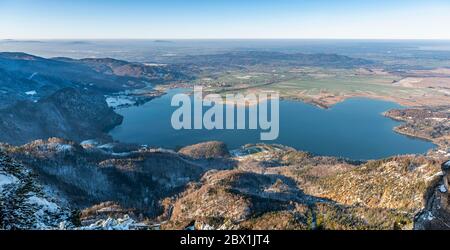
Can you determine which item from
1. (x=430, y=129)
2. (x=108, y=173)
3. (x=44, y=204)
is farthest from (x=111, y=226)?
(x=430, y=129)

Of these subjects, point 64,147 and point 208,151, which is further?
point 208,151

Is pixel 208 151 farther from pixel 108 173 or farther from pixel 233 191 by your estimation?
pixel 233 191

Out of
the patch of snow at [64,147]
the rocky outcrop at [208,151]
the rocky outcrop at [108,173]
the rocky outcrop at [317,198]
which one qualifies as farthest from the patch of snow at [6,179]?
the rocky outcrop at [208,151]

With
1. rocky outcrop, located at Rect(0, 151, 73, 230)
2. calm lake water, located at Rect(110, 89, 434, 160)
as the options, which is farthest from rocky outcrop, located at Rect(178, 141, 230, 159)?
rocky outcrop, located at Rect(0, 151, 73, 230)

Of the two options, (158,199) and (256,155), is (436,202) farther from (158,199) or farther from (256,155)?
(256,155)

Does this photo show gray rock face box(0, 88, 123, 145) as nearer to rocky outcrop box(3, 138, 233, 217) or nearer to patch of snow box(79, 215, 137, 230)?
rocky outcrop box(3, 138, 233, 217)

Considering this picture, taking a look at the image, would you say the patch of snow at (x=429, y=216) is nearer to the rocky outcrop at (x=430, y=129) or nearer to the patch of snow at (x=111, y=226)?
the patch of snow at (x=111, y=226)

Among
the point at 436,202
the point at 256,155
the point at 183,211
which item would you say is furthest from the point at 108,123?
the point at 436,202

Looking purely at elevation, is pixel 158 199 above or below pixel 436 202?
below
